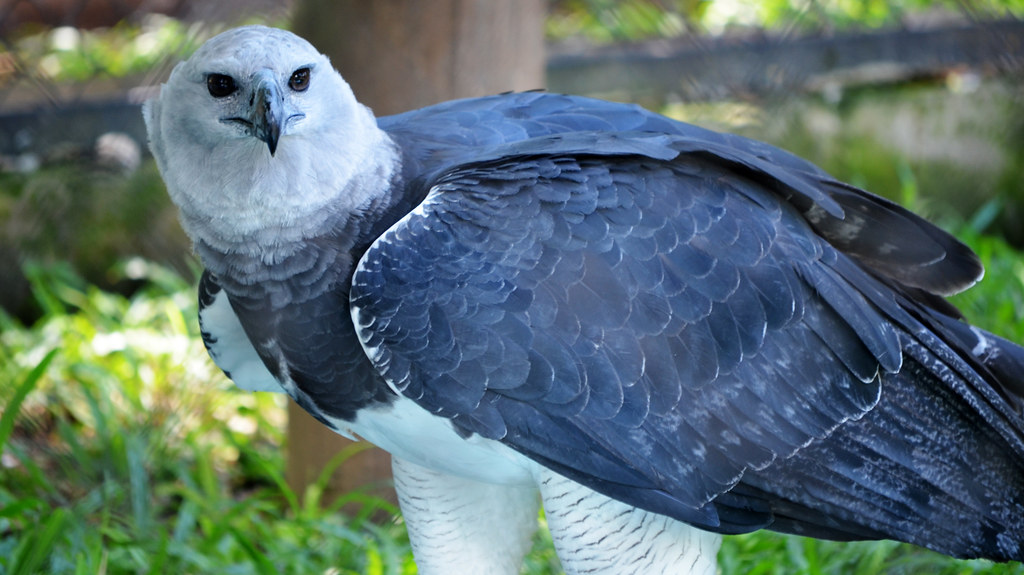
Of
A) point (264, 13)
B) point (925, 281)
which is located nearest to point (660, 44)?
point (264, 13)

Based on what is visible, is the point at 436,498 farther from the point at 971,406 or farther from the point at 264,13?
the point at 264,13

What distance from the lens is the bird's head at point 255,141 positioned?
199 centimetres

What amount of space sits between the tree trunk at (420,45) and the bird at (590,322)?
93 cm

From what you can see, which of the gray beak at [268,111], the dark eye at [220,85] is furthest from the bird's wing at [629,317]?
the dark eye at [220,85]

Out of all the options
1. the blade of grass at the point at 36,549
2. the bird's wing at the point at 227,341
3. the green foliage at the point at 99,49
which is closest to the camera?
the bird's wing at the point at 227,341

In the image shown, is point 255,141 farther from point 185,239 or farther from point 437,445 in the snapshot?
point 185,239

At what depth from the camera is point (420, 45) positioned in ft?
10.4

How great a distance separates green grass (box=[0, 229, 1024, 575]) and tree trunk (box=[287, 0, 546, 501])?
4.00 ft

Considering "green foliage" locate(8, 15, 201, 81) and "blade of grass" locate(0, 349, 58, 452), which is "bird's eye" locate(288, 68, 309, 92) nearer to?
"blade of grass" locate(0, 349, 58, 452)

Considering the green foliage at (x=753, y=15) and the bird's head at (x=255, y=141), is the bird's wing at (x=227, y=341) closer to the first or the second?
the bird's head at (x=255, y=141)

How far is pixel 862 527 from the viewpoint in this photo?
7.13ft

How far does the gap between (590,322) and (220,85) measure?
0.86 metres

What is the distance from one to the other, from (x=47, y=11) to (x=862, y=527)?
417 cm

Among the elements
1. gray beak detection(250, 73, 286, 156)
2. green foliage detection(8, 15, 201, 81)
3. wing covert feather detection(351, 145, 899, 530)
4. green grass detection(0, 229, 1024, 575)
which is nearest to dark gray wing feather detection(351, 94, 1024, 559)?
wing covert feather detection(351, 145, 899, 530)
